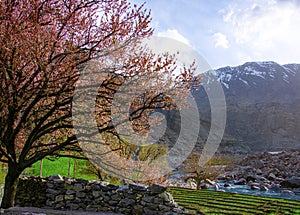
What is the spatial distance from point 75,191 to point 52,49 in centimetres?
509

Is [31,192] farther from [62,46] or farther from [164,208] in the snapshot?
[62,46]

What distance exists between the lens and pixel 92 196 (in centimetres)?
878

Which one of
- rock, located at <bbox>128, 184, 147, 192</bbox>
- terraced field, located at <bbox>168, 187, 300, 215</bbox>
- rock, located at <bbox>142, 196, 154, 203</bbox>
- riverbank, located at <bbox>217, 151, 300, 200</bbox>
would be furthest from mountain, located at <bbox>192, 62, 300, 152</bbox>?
rock, located at <bbox>142, 196, 154, 203</bbox>

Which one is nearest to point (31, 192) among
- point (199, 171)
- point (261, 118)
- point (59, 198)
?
point (59, 198)

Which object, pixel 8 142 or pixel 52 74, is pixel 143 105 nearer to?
pixel 52 74

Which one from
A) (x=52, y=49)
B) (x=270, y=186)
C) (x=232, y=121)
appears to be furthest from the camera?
(x=232, y=121)

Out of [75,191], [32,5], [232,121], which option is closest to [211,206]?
[75,191]

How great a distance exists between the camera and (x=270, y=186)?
27625 millimetres

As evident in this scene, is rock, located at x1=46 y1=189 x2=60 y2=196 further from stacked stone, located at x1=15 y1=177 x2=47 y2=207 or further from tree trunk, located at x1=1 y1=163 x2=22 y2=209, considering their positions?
tree trunk, located at x1=1 y1=163 x2=22 y2=209

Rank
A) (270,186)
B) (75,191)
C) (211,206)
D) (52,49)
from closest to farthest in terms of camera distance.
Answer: (52,49), (75,191), (211,206), (270,186)

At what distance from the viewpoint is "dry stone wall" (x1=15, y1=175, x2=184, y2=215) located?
323 inches

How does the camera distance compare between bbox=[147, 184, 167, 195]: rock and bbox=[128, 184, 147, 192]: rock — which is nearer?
bbox=[147, 184, 167, 195]: rock

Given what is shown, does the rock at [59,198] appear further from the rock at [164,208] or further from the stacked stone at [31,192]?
the rock at [164,208]

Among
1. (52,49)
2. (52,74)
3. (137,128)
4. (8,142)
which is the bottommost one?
(8,142)
